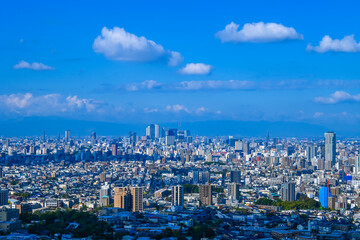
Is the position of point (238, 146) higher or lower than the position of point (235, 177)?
higher

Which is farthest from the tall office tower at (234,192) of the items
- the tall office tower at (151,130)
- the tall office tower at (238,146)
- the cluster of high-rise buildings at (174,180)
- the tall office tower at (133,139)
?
the tall office tower at (151,130)

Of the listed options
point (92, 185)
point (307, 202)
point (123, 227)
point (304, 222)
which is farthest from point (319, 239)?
point (92, 185)

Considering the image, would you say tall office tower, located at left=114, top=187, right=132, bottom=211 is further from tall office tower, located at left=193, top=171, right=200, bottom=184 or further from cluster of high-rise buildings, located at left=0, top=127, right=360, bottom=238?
tall office tower, located at left=193, top=171, right=200, bottom=184

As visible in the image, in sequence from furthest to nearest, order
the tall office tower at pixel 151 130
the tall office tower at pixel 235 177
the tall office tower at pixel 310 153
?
the tall office tower at pixel 151 130 < the tall office tower at pixel 310 153 < the tall office tower at pixel 235 177

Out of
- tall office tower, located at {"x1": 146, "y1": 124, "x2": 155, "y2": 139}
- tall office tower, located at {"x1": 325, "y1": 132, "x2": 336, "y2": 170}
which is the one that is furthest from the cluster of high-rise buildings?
tall office tower, located at {"x1": 146, "y1": 124, "x2": 155, "y2": 139}

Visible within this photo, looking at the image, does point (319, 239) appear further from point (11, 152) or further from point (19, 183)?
point (11, 152)

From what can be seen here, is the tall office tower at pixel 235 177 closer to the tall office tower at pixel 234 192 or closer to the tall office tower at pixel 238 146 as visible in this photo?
the tall office tower at pixel 234 192

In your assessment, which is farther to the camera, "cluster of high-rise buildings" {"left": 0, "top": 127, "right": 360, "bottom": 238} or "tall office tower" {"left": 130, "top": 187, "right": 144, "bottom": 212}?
"cluster of high-rise buildings" {"left": 0, "top": 127, "right": 360, "bottom": 238}

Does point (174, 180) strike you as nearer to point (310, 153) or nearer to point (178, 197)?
point (178, 197)

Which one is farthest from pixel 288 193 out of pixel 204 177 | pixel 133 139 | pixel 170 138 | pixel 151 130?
pixel 151 130

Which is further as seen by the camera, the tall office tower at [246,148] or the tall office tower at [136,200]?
the tall office tower at [246,148]

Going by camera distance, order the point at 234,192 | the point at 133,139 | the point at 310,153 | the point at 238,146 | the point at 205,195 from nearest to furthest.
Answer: the point at 205,195
the point at 234,192
the point at 310,153
the point at 238,146
the point at 133,139
